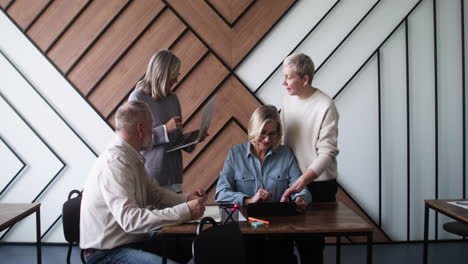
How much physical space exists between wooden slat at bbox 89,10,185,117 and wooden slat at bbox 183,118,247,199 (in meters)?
0.80

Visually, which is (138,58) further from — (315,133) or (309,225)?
(309,225)

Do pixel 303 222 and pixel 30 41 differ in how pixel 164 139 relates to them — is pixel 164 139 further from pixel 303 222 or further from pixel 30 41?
pixel 30 41

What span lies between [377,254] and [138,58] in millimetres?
2396

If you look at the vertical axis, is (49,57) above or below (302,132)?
above

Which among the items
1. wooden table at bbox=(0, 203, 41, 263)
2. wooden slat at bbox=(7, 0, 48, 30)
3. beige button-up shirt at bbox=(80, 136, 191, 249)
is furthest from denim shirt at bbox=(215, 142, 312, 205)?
wooden slat at bbox=(7, 0, 48, 30)

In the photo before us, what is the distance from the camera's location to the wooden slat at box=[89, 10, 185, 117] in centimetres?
362

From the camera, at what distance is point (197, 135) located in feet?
8.49

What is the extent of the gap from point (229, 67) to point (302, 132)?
141cm

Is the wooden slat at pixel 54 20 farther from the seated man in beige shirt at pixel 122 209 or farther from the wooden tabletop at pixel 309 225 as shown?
the wooden tabletop at pixel 309 225

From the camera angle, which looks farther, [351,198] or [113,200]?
[351,198]

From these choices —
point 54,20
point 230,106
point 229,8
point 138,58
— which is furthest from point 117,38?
point 230,106

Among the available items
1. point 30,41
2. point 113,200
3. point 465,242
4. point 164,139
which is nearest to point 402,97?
point 465,242

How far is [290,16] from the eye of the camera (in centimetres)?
362

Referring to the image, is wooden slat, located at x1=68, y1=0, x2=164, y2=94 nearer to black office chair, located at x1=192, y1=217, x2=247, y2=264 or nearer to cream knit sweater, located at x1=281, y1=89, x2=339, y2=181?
cream knit sweater, located at x1=281, y1=89, x2=339, y2=181
